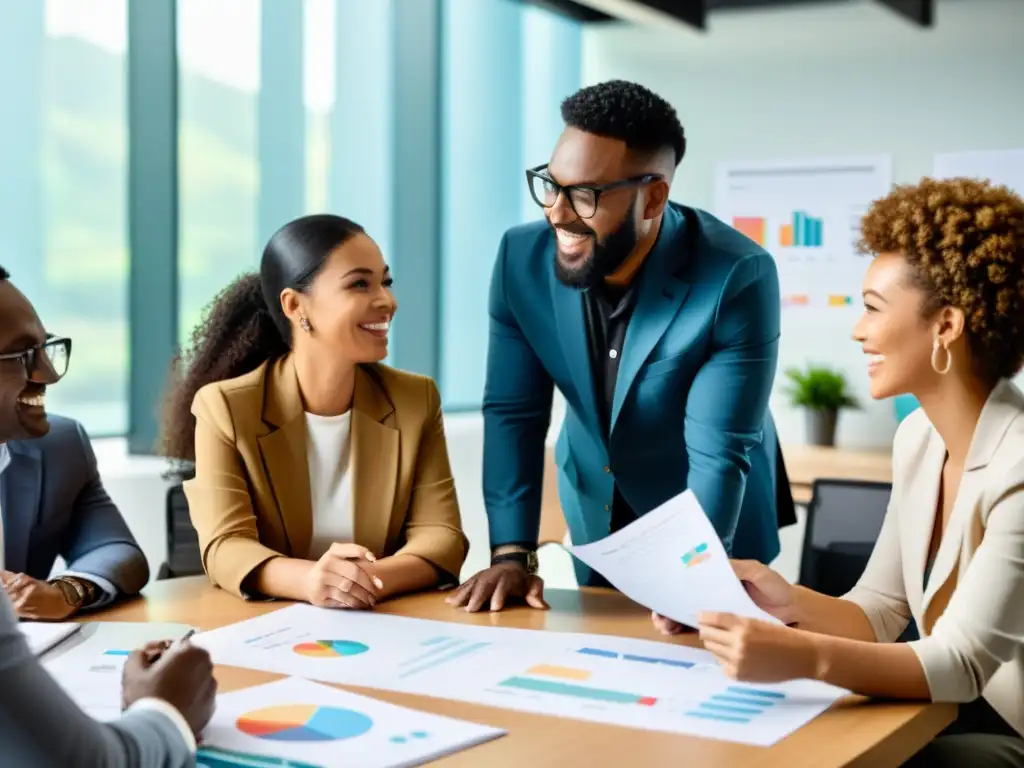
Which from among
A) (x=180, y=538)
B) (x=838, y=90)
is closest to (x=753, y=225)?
(x=838, y=90)

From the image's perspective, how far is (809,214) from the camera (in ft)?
19.8

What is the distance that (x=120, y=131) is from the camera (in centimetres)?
426

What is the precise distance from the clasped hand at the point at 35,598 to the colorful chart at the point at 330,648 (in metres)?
0.47

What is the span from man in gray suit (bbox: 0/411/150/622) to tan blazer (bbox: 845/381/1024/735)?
51.0 inches

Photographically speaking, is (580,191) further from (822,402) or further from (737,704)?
(822,402)

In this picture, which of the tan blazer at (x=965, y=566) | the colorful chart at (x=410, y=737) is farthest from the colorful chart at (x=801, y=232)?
the colorful chart at (x=410, y=737)

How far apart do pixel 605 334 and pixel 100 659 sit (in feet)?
3.97

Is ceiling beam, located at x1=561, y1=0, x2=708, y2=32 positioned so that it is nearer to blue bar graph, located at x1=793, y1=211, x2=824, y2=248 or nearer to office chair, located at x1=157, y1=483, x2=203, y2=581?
blue bar graph, located at x1=793, y1=211, x2=824, y2=248

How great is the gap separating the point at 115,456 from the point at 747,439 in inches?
104

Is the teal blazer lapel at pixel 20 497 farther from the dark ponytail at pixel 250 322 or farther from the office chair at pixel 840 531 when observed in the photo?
the office chair at pixel 840 531

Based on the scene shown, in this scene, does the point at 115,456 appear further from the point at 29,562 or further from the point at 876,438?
the point at 876,438

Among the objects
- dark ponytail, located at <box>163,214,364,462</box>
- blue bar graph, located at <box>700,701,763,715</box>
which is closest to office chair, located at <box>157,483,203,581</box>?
dark ponytail, located at <box>163,214,364,462</box>

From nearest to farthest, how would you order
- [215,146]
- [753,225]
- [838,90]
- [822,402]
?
[215,146] < [822,402] < [838,90] < [753,225]

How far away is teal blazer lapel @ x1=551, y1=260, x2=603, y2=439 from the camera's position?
101 inches
